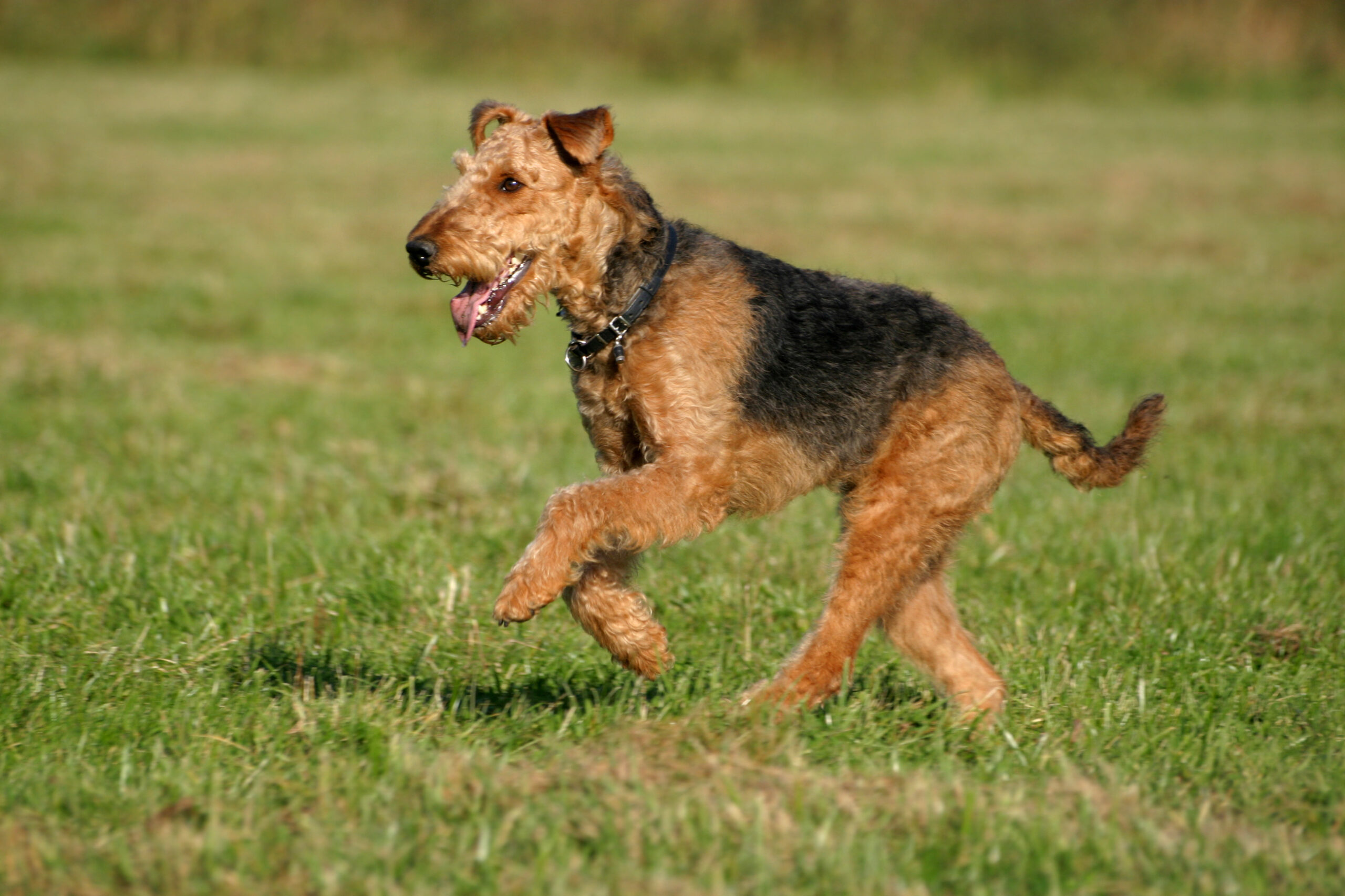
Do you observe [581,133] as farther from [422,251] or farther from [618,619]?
[618,619]

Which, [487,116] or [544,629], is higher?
[487,116]

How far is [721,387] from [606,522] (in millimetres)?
588

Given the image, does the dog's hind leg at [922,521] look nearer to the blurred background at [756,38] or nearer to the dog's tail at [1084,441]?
the dog's tail at [1084,441]

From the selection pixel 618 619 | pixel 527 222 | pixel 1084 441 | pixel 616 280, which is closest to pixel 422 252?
pixel 527 222

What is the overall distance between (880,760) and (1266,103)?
3017 centimetres

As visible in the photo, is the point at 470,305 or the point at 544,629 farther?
the point at 544,629

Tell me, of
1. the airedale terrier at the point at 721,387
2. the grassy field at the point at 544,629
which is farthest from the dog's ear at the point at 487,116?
the grassy field at the point at 544,629

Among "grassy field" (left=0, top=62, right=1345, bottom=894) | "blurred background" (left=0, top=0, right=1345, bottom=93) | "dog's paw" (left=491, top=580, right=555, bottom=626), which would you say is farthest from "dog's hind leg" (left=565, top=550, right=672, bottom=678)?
"blurred background" (left=0, top=0, right=1345, bottom=93)

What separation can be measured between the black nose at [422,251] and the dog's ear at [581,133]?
0.56 metres

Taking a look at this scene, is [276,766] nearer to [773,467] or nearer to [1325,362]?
[773,467]

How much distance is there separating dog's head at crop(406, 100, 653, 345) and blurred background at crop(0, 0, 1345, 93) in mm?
26522

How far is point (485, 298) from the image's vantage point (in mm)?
4098

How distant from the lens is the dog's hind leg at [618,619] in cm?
414

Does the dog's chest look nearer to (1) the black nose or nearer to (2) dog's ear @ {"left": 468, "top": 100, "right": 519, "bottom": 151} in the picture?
(1) the black nose
